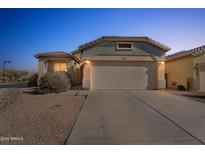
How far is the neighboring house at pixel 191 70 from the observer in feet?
44.3

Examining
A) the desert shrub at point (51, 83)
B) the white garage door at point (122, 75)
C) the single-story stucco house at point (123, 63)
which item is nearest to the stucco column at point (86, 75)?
the single-story stucco house at point (123, 63)

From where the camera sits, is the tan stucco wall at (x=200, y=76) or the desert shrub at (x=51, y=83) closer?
the desert shrub at (x=51, y=83)

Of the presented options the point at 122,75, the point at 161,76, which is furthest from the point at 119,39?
the point at 161,76

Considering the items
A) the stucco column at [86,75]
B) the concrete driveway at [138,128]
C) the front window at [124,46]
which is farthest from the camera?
the front window at [124,46]

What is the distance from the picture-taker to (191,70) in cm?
1395

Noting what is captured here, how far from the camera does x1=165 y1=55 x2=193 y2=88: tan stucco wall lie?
1430 centimetres

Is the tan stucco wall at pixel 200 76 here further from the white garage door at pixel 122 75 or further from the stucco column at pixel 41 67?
the stucco column at pixel 41 67

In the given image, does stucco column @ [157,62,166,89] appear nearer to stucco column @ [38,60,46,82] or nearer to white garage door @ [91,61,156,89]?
white garage door @ [91,61,156,89]

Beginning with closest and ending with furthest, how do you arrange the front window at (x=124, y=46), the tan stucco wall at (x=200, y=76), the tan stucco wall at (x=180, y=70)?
the tan stucco wall at (x=200, y=76), the tan stucco wall at (x=180, y=70), the front window at (x=124, y=46)

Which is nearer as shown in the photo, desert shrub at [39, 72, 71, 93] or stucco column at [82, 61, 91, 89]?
desert shrub at [39, 72, 71, 93]

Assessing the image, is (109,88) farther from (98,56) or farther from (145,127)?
(145,127)

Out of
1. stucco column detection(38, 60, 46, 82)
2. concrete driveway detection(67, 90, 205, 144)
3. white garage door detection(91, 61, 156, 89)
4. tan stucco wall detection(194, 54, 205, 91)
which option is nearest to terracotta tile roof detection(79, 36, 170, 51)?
white garage door detection(91, 61, 156, 89)

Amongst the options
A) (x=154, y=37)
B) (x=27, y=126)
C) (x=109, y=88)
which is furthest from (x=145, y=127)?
(x=154, y=37)

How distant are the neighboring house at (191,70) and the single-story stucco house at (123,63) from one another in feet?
6.97
